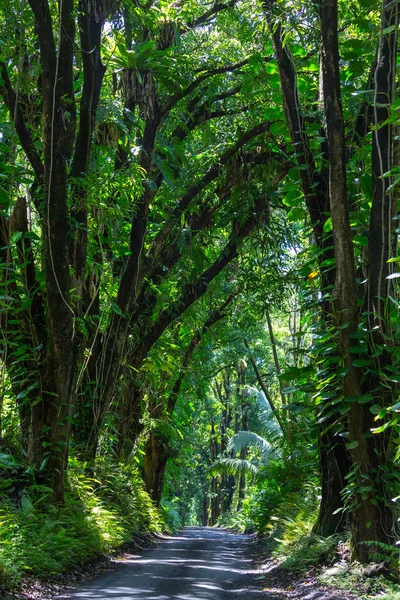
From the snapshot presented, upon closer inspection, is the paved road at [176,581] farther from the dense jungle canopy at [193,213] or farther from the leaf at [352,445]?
the leaf at [352,445]

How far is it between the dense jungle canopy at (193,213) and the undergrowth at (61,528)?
0.17 metres

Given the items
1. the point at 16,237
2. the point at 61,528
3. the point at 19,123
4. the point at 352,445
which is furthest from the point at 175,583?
the point at 19,123

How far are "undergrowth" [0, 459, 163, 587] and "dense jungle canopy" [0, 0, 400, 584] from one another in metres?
0.17

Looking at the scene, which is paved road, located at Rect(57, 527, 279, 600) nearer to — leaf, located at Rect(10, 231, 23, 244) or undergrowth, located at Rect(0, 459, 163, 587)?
undergrowth, located at Rect(0, 459, 163, 587)

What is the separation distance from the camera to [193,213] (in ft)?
42.3

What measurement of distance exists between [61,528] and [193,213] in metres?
7.39

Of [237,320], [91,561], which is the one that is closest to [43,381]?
[91,561]

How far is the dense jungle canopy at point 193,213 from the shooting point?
587cm

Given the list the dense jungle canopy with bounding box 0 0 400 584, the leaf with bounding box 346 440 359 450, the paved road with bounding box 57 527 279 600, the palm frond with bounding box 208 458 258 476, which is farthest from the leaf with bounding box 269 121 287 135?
the palm frond with bounding box 208 458 258 476

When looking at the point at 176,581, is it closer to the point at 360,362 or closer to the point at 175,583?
the point at 175,583

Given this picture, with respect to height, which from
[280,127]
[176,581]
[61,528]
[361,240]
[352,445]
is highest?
[280,127]

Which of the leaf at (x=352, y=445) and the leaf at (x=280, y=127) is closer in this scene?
the leaf at (x=352, y=445)

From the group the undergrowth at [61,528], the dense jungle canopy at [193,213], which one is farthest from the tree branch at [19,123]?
the undergrowth at [61,528]

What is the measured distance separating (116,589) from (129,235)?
7.31 m
